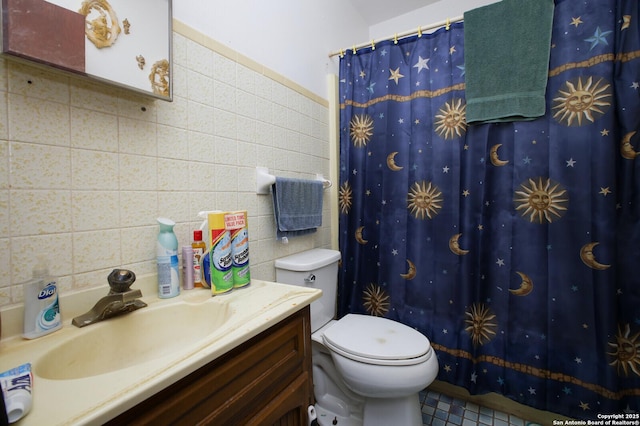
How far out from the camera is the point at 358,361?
3.42 feet

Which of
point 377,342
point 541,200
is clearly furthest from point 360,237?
point 541,200

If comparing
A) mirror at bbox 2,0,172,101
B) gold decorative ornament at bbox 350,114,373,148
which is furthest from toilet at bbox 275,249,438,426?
mirror at bbox 2,0,172,101

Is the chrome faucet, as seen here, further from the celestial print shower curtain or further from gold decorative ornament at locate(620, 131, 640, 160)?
gold decorative ornament at locate(620, 131, 640, 160)

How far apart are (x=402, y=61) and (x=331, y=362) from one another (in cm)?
161

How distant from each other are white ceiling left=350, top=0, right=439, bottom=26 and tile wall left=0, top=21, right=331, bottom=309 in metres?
1.16

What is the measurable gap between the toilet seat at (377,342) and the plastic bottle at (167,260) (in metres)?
0.67

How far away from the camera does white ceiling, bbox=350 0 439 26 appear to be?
181cm

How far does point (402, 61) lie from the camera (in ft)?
4.96

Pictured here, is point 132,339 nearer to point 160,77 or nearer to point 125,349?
point 125,349

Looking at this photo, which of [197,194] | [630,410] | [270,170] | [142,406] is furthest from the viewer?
[270,170]

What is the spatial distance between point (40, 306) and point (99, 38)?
0.63m

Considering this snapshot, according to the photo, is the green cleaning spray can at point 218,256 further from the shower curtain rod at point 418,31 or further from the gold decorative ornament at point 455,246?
the shower curtain rod at point 418,31

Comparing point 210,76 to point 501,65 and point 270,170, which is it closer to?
point 270,170

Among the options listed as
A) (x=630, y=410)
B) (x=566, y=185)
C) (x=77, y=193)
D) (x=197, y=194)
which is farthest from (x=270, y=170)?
(x=630, y=410)
